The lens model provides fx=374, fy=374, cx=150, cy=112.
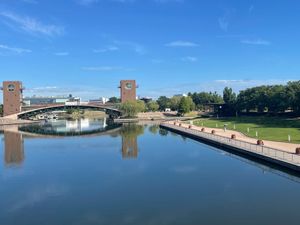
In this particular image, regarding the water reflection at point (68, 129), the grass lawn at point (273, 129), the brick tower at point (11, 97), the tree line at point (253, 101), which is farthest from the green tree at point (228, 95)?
the brick tower at point (11, 97)

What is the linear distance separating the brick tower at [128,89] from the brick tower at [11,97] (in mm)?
40019

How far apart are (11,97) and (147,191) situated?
133 meters

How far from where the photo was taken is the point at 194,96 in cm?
17300

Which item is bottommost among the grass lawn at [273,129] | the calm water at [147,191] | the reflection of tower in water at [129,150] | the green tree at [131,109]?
the calm water at [147,191]

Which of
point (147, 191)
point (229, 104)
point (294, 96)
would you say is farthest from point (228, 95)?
point (147, 191)

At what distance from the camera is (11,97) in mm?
144750

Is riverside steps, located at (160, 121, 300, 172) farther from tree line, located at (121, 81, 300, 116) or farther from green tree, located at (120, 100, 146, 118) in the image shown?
green tree, located at (120, 100, 146, 118)

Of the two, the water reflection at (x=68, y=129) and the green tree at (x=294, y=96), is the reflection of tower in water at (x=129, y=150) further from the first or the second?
the green tree at (x=294, y=96)

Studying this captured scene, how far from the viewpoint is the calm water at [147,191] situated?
1869 centimetres

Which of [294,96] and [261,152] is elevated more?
[294,96]

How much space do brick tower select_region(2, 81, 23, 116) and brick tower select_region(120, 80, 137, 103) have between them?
4002 cm

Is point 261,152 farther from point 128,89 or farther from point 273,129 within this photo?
point 128,89

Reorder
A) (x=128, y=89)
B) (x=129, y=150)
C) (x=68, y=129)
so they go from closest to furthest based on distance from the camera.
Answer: (x=129, y=150)
(x=68, y=129)
(x=128, y=89)

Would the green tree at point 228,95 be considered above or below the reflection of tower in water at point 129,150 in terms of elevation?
above
